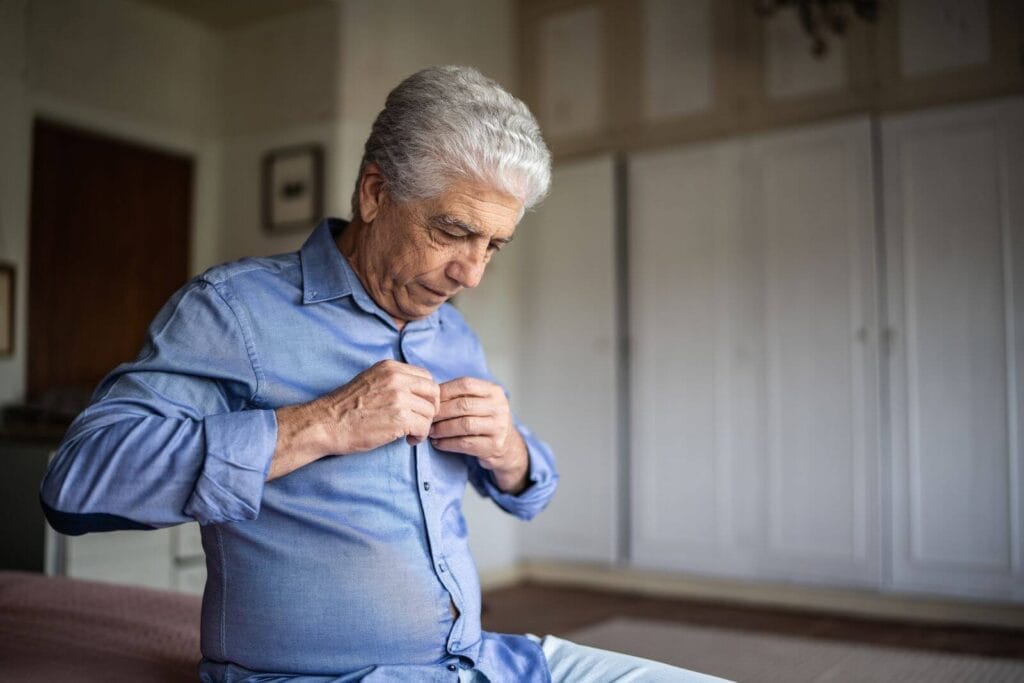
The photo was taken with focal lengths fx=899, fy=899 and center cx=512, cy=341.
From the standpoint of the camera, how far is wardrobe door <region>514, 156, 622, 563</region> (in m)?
4.74

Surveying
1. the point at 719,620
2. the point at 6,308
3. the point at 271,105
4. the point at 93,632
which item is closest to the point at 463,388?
the point at 93,632

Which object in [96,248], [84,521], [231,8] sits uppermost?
[231,8]

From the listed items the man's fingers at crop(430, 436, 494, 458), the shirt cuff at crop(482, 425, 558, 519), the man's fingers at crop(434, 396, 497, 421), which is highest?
the man's fingers at crop(434, 396, 497, 421)

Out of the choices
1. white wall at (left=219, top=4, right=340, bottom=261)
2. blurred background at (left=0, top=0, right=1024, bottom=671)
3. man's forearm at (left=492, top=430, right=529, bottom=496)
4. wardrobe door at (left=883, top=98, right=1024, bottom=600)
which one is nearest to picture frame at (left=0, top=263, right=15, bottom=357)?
blurred background at (left=0, top=0, right=1024, bottom=671)

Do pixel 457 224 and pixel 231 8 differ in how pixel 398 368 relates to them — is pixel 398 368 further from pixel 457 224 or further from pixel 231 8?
pixel 231 8

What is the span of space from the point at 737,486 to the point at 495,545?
1.36 metres

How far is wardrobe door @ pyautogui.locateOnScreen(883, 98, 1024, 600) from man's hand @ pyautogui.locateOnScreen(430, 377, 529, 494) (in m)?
3.26

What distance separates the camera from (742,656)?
321 centimetres

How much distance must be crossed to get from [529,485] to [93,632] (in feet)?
2.40

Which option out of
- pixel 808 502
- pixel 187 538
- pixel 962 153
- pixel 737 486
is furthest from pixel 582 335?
pixel 187 538

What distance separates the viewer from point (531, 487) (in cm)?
130

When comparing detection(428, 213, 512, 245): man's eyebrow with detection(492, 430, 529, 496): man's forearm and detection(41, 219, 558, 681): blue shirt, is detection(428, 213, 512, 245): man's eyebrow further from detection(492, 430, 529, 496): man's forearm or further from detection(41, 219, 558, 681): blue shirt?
detection(492, 430, 529, 496): man's forearm

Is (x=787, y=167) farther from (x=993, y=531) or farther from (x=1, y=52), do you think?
(x=1, y=52)

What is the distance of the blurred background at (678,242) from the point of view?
376cm
